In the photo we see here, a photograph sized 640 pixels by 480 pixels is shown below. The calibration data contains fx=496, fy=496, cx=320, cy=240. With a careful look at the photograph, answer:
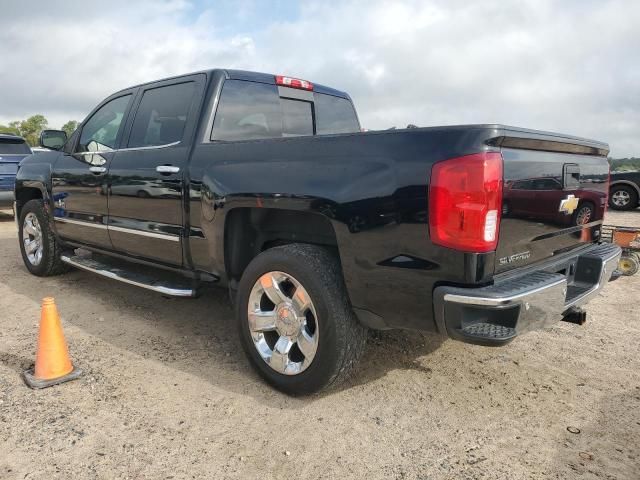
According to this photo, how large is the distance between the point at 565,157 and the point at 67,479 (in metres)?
2.94

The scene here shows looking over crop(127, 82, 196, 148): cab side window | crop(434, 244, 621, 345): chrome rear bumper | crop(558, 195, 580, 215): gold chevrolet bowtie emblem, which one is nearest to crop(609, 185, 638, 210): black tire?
crop(558, 195, 580, 215): gold chevrolet bowtie emblem

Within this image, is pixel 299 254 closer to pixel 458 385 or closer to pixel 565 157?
pixel 458 385

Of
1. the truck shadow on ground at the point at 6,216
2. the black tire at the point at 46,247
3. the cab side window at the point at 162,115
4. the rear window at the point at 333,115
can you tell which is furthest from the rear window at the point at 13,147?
the rear window at the point at 333,115

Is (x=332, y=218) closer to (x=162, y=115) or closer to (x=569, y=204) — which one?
(x=569, y=204)

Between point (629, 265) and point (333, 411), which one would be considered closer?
point (333, 411)

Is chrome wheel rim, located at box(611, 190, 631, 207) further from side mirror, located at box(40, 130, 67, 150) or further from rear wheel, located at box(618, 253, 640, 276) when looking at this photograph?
side mirror, located at box(40, 130, 67, 150)

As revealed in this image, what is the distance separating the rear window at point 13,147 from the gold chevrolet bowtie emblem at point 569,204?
11.7m

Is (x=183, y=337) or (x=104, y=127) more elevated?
(x=104, y=127)

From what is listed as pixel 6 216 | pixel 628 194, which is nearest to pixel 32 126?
pixel 6 216

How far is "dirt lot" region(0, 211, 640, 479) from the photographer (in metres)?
2.29

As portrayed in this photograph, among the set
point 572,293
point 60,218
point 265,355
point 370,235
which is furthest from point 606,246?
point 60,218

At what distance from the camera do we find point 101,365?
3.31 meters

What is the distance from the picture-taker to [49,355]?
304 cm

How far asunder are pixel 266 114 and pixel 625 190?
12.7 m
